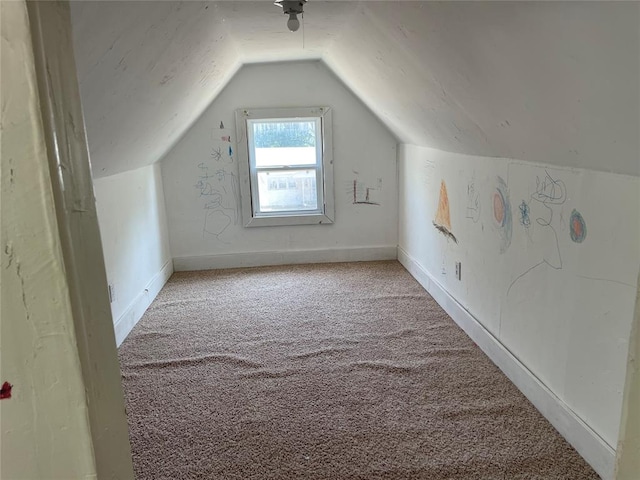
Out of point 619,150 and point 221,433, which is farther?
point 221,433

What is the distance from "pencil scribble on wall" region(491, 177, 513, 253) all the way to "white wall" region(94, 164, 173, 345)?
226 cm

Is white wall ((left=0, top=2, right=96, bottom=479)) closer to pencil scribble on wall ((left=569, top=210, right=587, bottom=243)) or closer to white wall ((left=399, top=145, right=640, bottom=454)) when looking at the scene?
white wall ((left=399, top=145, right=640, bottom=454))

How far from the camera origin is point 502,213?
2504 millimetres

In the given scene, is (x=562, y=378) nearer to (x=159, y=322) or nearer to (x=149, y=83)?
(x=149, y=83)

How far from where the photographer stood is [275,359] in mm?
2750

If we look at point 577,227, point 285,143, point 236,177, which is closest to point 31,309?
point 577,227

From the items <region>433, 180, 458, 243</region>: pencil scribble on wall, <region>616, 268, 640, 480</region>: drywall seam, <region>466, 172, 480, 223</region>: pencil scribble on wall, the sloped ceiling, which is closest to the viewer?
<region>616, 268, 640, 480</region>: drywall seam

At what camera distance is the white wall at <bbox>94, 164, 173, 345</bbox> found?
9.86ft

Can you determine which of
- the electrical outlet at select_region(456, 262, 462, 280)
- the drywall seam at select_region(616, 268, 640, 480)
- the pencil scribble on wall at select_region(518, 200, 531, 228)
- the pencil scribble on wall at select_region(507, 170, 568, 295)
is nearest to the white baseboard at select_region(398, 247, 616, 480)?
the electrical outlet at select_region(456, 262, 462, 280)

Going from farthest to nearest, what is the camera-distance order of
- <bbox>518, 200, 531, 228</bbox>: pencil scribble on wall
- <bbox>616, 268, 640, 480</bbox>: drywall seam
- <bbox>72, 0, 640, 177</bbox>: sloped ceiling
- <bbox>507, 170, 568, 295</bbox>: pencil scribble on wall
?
<bbox>518, 200, 531, 228</bbox>: pencil scribble on wall < <bbox>507, 170, 568, 295</bbox>: pencil scribble on wall < <bbox>72, 0, 640, 177</bbox>: sloped ceiling < <bbox>616, 268, 640, 480</bbox>: drywall seam

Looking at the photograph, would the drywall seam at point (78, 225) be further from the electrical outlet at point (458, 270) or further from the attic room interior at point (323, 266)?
the electrical outlet at point (458, 270)

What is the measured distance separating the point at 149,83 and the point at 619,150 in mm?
2003

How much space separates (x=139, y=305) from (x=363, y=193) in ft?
7.58

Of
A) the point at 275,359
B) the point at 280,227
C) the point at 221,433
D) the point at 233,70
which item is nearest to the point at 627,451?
the point at 221,433
